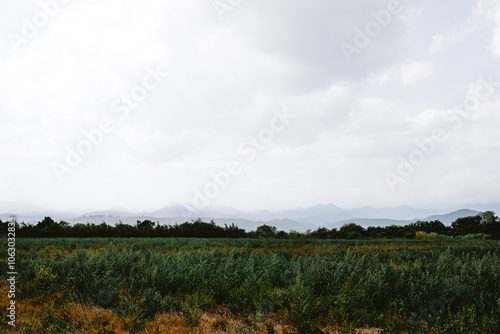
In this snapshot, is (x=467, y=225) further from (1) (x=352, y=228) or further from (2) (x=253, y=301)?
(2) (x=253, y=301)

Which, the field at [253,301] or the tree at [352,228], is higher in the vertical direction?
the tree at [352,228]

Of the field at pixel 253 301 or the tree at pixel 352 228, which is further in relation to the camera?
the tree at pixel 352 228

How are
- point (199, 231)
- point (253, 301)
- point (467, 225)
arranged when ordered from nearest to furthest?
1. point (253, 301)
2. point (199, 231)
3. point (467, 225)

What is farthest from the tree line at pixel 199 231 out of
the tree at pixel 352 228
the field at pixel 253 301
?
the field at pixel 253 301

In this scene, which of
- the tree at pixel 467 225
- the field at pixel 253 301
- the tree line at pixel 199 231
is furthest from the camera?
the tree at pixel 467 225

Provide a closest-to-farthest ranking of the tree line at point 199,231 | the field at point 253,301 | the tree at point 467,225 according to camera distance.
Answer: the field at point 253,301
the tree line at point 199,231
the tree at point 467,225

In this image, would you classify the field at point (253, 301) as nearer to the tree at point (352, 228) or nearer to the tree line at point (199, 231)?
the tree line at point (199, 231)

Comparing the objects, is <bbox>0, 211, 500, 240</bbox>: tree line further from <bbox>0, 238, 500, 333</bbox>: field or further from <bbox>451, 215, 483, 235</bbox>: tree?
<bbox>0, 238, 500, 333</bbox>: field

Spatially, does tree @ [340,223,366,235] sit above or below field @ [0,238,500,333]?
above

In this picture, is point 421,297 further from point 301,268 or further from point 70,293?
point 70,293

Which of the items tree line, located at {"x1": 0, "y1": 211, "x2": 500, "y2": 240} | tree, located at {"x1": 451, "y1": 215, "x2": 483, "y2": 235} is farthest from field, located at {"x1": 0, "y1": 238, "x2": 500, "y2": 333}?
tree, located at {"x1": 451, "y1": 215, "x2": 483, "y2": 235}

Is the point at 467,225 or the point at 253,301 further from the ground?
the point at 467,225

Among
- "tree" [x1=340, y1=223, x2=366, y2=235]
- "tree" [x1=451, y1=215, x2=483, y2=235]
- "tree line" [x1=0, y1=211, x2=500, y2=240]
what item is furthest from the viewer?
"tree" [x1=451, y1=215, x2=483, y2=235]

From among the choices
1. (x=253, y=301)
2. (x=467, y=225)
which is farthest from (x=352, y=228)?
(x=253, y=301)
